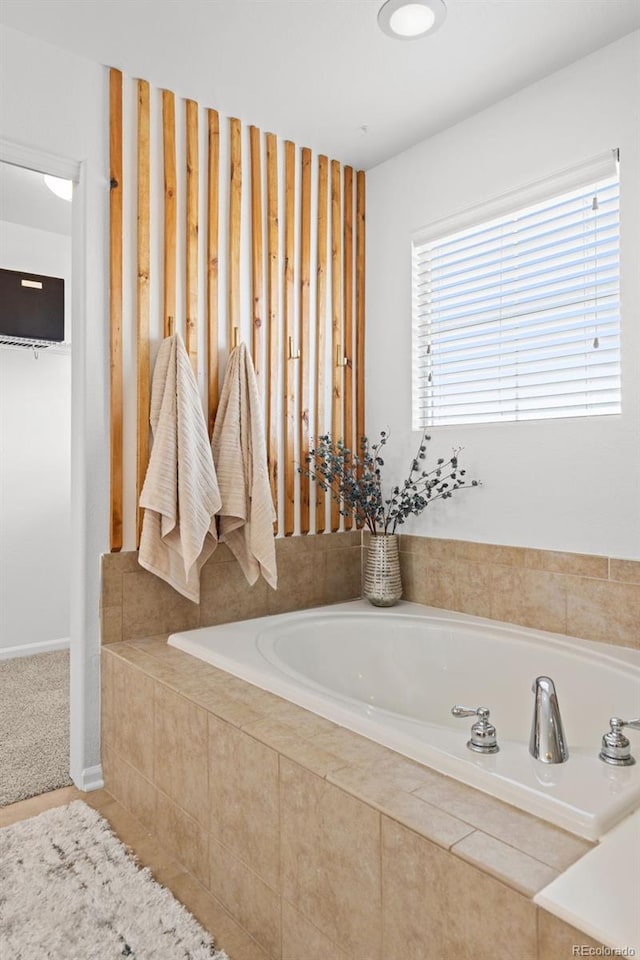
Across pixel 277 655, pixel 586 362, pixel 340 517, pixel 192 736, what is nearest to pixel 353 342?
pixel 340 517

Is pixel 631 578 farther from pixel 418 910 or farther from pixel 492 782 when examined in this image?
pixel 418 910

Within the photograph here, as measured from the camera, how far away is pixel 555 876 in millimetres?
960

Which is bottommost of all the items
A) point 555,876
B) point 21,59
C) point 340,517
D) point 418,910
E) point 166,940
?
point 166,940

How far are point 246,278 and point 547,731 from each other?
6.51 ft

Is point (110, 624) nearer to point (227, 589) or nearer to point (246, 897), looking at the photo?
point (227, 589)

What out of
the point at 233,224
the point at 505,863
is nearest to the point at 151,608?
the point at 233,224

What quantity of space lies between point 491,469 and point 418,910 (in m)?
1.63

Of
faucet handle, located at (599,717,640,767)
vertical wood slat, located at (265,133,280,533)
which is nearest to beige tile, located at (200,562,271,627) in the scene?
vertical wood slat, located at (265,133,280,533)

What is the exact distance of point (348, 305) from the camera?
2.98 metres

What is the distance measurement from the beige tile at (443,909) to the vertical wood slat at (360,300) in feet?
6.76

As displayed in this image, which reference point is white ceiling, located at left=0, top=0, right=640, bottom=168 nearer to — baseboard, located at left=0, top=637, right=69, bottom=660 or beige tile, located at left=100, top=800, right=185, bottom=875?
beige tile, located at left=100, top=800, right=185, bottom=875

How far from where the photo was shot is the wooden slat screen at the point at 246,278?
2281 mm

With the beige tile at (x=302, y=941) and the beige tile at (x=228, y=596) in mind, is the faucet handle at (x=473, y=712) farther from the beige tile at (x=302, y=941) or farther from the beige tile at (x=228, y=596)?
the beige tile at (x=228, y=596)

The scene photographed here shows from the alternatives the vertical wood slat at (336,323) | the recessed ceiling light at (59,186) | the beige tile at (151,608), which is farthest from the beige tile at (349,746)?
the recessed ceiling light at (59,186)
